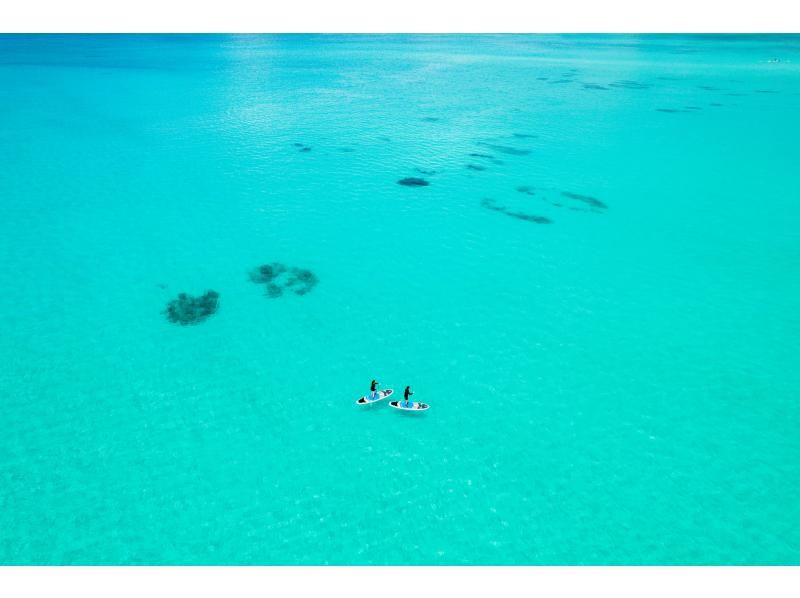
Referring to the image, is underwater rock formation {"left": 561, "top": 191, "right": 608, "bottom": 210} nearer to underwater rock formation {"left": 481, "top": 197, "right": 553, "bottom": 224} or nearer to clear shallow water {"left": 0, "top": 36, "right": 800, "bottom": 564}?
clear shallow water {"left": 0, "top": 36, "right": 800, "bottom": 564}

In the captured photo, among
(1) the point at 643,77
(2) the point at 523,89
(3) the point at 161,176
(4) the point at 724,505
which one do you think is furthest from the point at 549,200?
(1) the point at 643,77

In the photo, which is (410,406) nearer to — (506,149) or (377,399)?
(377,399)

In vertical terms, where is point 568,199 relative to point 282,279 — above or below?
above

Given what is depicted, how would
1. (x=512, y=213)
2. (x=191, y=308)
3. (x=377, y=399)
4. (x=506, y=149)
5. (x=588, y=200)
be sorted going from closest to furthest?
1. (x=377, y=399)
2. (x=191, y=308)
3. (x=512, y=213)
4. (x=588, y=200)
5. (x=506, y=149)

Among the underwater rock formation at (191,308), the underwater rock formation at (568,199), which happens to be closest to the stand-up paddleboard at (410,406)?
the underwater rock formation at (191,308)

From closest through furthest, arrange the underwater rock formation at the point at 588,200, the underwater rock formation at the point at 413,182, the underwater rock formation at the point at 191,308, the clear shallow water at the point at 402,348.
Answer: the clear shallow water at the point at 402,348, the underwater rock formation at the point at 191,308, the underwater rock formation at the point at 588,200, the underwater rock formation at the point at 413,182

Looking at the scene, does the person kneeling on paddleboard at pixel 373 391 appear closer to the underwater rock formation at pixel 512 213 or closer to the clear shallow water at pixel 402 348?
the clear shallow water at pixel 402 348

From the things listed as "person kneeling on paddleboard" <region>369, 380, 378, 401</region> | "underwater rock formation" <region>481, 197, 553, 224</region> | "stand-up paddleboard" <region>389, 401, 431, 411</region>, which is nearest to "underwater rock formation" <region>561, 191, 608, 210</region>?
"underwater rock formation" <region>481, 197, 553, 224</region>

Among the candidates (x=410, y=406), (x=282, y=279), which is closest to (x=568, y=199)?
(x=282, y=279)
